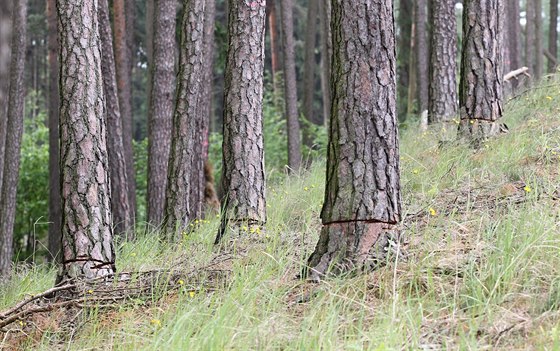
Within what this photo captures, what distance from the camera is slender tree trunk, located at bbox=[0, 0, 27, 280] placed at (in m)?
13.1

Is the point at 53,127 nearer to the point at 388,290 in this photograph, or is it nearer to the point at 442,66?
the point at 442,66

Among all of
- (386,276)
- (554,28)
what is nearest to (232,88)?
(386,276)

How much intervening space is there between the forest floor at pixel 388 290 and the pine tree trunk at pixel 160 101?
4631mm

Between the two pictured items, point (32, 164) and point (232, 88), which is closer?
point (232, 88)

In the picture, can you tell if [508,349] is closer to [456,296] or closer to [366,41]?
[456,296]

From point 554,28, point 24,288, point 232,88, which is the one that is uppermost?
point 554,28

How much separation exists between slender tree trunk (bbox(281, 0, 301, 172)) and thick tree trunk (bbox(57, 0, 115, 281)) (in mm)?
10376

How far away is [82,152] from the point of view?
5.48 metres

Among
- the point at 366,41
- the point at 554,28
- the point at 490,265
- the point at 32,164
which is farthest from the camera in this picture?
the point at 554,28

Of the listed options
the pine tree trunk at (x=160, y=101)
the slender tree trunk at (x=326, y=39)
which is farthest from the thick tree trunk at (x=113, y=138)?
the slender tree trunk at (x=326, y=39)

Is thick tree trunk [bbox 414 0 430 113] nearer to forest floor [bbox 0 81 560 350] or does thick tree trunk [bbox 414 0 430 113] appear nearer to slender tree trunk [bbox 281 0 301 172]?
slender tree trunk [bbox 281 0 301 172]

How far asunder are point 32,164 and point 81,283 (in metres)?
15.2

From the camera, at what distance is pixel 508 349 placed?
341 cm

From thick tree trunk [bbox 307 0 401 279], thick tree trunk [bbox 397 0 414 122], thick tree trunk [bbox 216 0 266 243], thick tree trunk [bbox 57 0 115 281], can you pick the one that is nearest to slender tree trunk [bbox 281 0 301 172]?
thick tree trunk [bbox 397 0 414 122]
